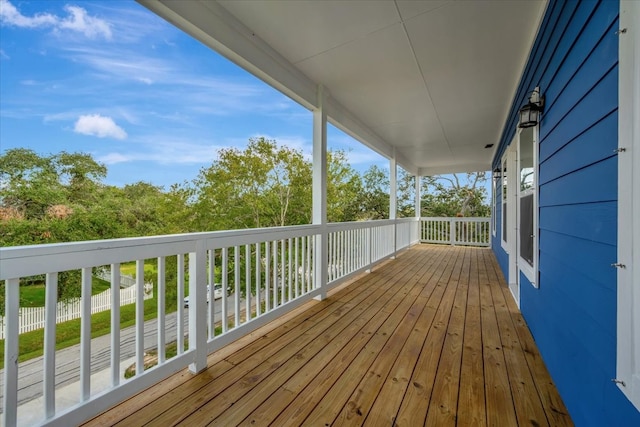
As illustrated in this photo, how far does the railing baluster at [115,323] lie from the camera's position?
1.37 metres

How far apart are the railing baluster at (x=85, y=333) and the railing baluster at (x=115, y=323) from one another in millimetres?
100

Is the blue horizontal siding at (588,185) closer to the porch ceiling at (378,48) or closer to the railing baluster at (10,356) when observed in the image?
the porch ceiling at (378,48)

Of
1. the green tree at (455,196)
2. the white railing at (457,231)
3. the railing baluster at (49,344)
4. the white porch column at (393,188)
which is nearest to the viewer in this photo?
the railing baluster at (49,344)

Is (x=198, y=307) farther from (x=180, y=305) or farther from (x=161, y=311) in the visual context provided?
(x=161, y=311)

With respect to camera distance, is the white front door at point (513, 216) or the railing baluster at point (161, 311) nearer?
the railing baluster at point (161, 311)

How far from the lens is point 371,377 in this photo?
1692 millimetres

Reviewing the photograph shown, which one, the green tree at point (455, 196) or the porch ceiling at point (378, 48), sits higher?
the porch ceiling at point (378, 48)

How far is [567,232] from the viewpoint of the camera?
4.61 feet

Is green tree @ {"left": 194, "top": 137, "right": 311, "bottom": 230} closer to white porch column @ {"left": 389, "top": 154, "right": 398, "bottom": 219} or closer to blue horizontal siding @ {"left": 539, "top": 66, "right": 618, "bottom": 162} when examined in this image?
white porch column @ {"left": 389, "top": 154, "right": 398, "bottom": 219}

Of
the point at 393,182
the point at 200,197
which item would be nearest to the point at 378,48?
the point at 393,182

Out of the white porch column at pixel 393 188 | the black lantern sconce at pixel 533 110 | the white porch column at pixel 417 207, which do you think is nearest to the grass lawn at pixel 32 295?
the black lantern sconce at pixel 533 110

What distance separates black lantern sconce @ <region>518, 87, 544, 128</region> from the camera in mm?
1956

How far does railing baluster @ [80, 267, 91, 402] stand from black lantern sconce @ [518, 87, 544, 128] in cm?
298

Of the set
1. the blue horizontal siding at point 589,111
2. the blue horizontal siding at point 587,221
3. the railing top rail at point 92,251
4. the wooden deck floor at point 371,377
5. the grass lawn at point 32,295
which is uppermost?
the blue horizontal siding at point 589,111
